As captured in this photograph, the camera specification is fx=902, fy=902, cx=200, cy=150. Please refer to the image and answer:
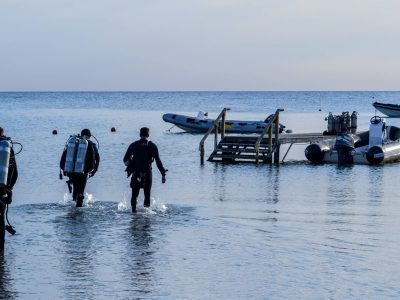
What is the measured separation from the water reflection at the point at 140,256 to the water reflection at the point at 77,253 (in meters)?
0.53

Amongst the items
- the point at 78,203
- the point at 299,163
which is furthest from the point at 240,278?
the point at 299,163

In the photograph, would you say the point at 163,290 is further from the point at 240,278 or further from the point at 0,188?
the point at 0,188

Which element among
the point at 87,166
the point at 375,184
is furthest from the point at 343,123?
the point at 87,166

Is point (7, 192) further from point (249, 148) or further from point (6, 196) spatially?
point (249, 148)

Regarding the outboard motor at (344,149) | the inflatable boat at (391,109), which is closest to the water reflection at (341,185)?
the outboard motor at (344,149)

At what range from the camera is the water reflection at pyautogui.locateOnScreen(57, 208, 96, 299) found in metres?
11.2

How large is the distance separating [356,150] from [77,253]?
24308mm

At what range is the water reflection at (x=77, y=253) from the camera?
1116cm

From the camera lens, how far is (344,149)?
1394 inches

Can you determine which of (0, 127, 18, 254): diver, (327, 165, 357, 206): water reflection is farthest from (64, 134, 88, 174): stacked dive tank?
(327, 165, 357, 206): water reflection

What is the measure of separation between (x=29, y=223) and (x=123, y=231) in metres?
2.08

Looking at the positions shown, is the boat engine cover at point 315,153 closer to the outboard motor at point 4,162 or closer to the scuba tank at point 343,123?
the scuba tank at point 343,123

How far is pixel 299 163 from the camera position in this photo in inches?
1441

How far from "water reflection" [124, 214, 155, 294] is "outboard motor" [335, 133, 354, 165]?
1914 cm
